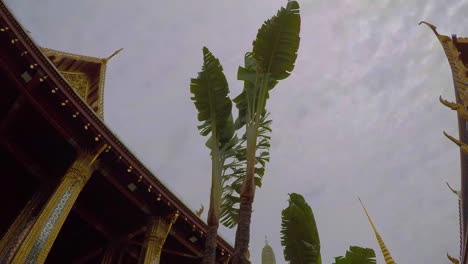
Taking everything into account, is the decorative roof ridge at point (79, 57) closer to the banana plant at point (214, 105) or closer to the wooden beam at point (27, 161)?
the wooden beam at point (27, 161)

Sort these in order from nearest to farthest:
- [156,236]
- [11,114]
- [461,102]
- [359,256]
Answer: [359,256]
[11,114]
[461,102]
[156,236]

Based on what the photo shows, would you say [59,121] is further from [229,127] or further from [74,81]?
[74,81]

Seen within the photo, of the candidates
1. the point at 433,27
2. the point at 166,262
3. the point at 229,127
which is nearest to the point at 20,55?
the point at 229,127

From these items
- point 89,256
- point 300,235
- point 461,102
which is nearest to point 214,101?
point 300,235

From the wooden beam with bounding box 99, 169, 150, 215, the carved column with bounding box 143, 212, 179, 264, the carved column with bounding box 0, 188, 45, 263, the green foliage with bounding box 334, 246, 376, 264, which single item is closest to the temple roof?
the wooden beam with bounding box 99, 169, 150, 215

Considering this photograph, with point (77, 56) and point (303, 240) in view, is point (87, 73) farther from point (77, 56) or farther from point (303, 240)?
point (303, 240)

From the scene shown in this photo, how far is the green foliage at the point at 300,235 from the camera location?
6.32 meters

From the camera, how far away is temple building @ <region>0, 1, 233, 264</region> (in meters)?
7.64

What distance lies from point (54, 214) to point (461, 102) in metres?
9.79

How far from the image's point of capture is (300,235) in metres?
6.38

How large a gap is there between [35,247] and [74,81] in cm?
919

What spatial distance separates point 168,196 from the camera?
10320 mm

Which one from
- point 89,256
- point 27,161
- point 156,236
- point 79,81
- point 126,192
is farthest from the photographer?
point 79,81

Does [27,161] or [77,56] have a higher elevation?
[77,56]
